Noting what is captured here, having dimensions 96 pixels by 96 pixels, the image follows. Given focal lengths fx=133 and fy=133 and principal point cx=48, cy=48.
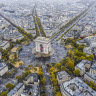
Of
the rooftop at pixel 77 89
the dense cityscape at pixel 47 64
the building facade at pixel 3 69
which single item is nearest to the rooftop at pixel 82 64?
the dense cityscape at pixel 47 64

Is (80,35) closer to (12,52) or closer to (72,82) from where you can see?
(12,52)

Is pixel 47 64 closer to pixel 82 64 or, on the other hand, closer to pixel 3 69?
pixel 82 64

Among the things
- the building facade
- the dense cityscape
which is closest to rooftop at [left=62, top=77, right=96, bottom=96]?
the dense cityscape

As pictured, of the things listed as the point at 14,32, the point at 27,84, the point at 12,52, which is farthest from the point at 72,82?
the point at 14,32

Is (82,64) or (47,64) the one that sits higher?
(82,64)

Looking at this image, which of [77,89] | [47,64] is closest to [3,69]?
[47,64]

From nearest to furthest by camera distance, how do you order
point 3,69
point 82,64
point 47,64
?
1. point 3,69
2. point 82,64
3. point 47,64

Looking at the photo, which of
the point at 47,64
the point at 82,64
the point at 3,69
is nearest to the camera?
the point at 3,69

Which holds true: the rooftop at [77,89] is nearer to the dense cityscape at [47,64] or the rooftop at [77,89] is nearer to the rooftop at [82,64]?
the dense cityscape at [47,64]
